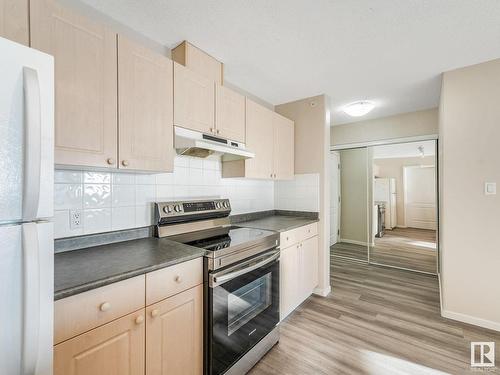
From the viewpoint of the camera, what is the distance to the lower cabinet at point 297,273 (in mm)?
2279

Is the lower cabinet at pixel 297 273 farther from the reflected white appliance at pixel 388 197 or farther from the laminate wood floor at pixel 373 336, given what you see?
the reflected white appliance at pixel 388 197

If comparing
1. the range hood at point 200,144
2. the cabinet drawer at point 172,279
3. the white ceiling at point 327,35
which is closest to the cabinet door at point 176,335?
A: the cabinet drawer at point 172,279

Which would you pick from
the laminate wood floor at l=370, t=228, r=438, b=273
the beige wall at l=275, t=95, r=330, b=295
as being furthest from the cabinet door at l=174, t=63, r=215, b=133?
the laminate wood floor at l=370, t=228, r=438, b=273

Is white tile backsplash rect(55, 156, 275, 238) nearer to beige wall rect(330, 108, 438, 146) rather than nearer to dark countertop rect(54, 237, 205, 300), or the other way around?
dark countertop rect(54, 237, 205, 300)

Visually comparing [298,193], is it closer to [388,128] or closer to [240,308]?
[240,308]

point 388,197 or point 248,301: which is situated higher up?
point 388,197

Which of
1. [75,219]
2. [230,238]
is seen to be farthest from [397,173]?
[75,219]

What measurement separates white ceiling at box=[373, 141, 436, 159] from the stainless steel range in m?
2.99

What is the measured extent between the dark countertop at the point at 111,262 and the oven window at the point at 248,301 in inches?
18.0

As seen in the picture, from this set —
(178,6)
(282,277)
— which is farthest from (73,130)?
(282,277)

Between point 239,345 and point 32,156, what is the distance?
1.59 meters

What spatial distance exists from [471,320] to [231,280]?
2453mm

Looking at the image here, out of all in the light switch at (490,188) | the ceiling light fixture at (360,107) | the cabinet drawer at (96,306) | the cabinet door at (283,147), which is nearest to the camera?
the cabinet drawer at (96,306)

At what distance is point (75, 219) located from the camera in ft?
4.84
